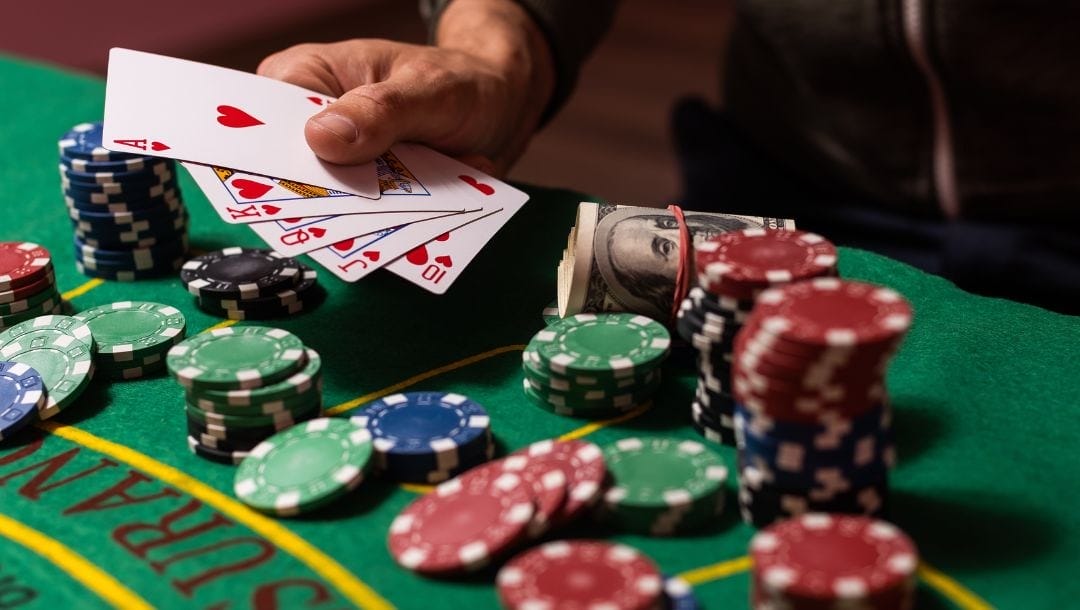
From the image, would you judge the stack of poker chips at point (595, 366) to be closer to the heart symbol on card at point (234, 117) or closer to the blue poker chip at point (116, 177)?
the heart symbol on card at point (234, 117)

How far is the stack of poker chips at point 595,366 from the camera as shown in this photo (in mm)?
1874

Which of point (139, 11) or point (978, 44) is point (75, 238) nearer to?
point (978, 44)

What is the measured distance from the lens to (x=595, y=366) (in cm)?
187

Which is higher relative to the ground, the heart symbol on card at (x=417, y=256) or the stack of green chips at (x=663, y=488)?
the heart symbol on card at (x=417, y=256)

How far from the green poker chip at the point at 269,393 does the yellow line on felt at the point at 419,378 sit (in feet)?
0.31

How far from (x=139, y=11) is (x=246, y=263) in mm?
4855

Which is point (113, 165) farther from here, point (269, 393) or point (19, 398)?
point (269, 393)

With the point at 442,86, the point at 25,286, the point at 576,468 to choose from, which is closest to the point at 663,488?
the point at 576,468

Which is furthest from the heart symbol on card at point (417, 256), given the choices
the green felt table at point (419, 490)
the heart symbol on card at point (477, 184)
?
the heart symbol on card at point (477, 184)

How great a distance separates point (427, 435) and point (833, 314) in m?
0.63

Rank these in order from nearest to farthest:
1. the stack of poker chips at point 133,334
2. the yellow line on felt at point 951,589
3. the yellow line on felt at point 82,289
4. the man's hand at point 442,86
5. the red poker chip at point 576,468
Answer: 1. the yellow line on felt at point 951,589
2. the red poker chip at point 576,468
3. the stack of poker chips at point 133,334
4. the man's hand at point 442,86
5. the yellow line on felt at point 82,289

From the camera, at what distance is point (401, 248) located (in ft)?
7.01

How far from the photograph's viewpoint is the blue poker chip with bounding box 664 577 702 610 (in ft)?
4.73

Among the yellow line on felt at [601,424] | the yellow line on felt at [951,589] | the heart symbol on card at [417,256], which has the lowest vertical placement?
the yellow line on felt at [601,424]
